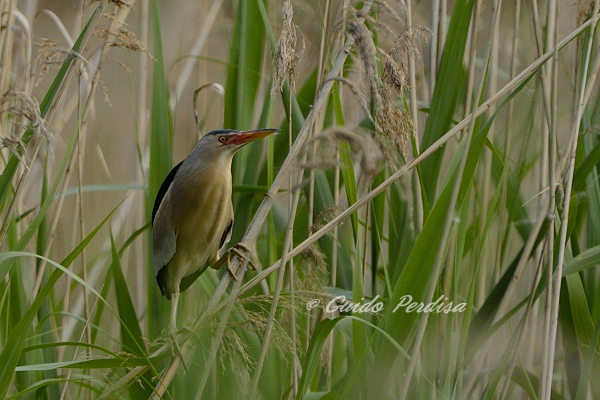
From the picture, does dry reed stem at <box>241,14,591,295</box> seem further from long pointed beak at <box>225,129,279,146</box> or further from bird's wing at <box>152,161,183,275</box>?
bird's wing at <box>152,161,183,275</box>

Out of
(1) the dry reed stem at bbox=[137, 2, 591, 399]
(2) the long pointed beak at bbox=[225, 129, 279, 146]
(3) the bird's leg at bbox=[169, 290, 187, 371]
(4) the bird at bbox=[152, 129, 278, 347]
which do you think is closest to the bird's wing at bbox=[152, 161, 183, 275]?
(4) the bird at bbox=[152, 129, 278, 347]

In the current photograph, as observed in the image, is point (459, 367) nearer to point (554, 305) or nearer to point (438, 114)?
point (554, 305)

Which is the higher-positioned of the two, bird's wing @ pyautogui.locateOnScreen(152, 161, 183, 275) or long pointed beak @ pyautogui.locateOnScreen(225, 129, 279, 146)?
long pointed beak @ pyautogui.locateOnScreen(225, 129, 279, 146)

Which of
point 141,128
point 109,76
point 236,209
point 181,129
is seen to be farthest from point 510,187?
point 109,76

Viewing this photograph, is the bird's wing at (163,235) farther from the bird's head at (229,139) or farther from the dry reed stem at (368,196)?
the dry reed stem at (368,196)

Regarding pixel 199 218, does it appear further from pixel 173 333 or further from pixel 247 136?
pixel 173 333

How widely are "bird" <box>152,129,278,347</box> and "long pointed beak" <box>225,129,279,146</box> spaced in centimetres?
10

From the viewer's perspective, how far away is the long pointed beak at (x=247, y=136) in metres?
1.26

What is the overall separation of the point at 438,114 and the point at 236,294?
569 mm

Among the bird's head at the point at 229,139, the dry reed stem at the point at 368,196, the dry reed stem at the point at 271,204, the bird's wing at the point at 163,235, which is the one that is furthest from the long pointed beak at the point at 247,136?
the bird's wing at the point at 163,235

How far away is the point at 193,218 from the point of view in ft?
5.50

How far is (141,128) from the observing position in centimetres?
197

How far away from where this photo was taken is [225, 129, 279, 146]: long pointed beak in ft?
4.12

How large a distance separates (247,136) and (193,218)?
0.41 metres
